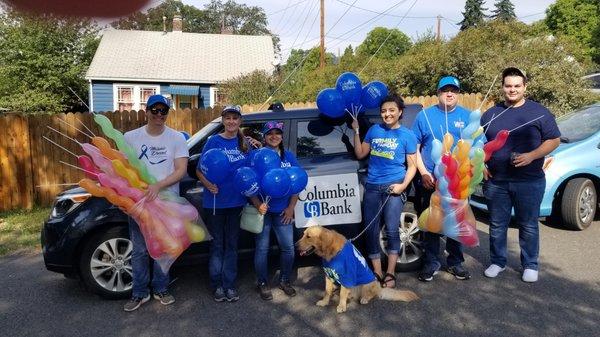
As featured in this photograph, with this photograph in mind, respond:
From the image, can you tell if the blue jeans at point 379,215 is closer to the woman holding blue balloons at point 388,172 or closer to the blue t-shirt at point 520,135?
the woman holding blue balloons at point 388,172

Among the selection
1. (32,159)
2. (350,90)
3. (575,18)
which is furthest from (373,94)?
(575,18)

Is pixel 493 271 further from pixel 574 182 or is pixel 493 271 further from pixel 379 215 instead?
pixel 574 182

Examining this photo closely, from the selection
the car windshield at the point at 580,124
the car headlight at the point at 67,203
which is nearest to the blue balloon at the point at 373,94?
the car headlight at the point at 67,203

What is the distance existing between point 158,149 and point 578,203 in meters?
5.47

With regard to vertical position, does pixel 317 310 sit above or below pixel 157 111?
below

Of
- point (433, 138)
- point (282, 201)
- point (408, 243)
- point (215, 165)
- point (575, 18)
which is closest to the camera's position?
point (215, 165)

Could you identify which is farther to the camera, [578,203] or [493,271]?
[578,203]

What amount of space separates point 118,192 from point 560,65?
40.8 feet

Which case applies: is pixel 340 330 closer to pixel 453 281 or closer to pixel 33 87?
pixel 453 281

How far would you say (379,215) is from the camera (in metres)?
4.54

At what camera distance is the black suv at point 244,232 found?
4320 mm

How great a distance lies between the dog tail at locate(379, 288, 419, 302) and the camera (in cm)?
425

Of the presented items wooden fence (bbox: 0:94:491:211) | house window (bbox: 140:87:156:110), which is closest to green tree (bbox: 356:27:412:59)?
house window (bbox: 140:87:156:110)

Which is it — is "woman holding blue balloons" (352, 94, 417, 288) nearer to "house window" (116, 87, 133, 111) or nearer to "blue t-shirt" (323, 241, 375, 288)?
"blue t-shirt" (323, 241, 375, 288)
